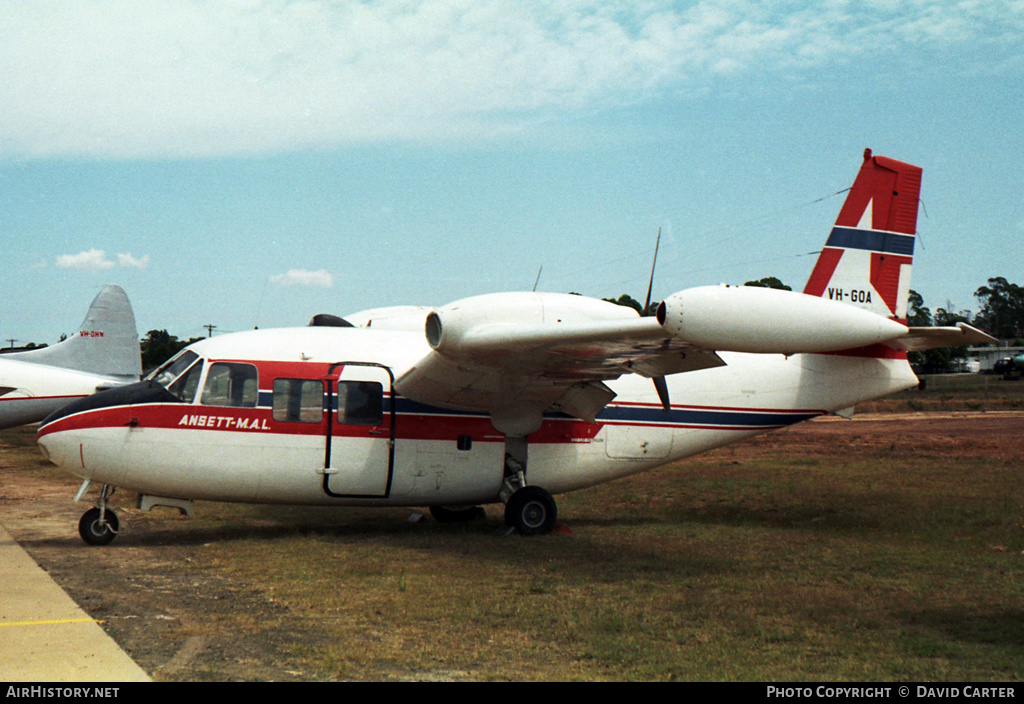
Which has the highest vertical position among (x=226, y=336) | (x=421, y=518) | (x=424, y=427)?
(x=226, y=336)

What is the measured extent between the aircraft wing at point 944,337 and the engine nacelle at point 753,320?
259 cm

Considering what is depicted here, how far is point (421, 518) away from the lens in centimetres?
1368

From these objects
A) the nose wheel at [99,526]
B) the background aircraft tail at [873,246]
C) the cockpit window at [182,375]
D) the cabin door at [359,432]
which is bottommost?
the nose wheel at [99,526]

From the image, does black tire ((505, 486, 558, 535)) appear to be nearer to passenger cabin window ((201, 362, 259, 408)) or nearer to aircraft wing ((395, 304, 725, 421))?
aircraft wing ((395, 304, 725, 421))

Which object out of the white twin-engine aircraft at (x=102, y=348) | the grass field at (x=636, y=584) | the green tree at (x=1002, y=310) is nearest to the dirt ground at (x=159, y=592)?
the grass field at (x=636, y=584)

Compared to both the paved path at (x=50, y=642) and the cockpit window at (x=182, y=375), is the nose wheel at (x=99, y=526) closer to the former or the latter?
the cockpit window at (x=182, y=375)

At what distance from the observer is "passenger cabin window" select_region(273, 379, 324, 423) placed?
1133cm

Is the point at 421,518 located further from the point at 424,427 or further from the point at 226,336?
the point at 226,336

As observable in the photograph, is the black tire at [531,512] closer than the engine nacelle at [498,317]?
No

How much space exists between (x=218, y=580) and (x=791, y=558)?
6.26 m

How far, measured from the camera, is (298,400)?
1138 cm

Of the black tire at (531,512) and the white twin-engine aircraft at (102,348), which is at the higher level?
the white twin-engine aircraft at (102,348)

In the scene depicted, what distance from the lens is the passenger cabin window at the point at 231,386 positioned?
11.2m
